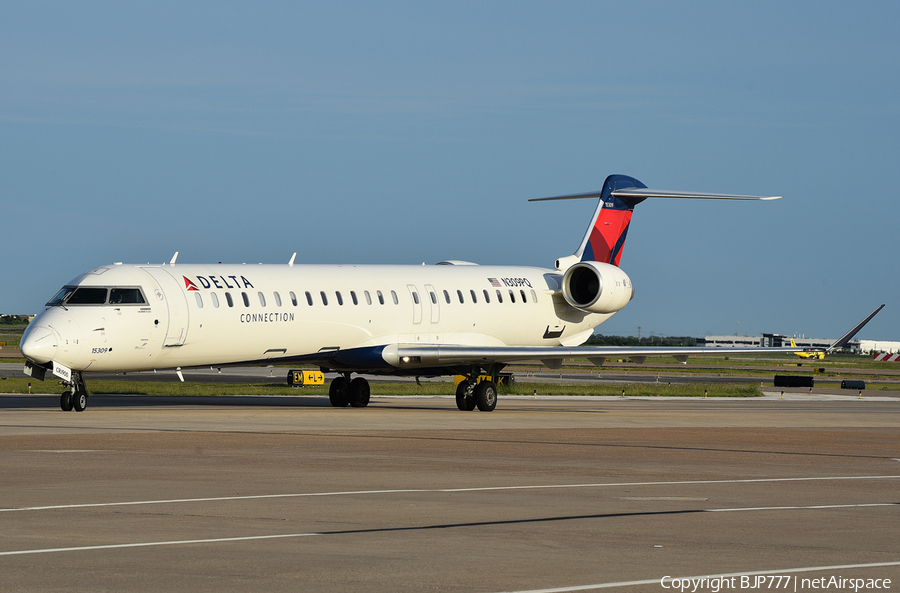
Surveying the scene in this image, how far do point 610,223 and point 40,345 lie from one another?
20.5 m

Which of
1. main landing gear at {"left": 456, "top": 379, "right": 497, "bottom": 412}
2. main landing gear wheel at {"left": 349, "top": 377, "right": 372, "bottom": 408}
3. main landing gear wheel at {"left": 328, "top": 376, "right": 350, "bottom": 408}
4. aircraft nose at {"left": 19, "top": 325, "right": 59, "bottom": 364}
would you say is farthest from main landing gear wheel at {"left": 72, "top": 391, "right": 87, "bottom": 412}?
main landing gear at {"left": 456, "top": 379, "right": 497, "bottom": 412}

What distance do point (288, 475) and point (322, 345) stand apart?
16.8 m

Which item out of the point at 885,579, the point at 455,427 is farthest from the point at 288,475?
the point at 455,427

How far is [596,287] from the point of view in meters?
37.9

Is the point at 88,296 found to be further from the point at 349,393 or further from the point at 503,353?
the point at 503,353

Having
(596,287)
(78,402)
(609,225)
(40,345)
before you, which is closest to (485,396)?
(596,287)

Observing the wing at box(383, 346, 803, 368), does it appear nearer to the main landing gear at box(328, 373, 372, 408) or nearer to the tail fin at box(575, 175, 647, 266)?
the main landing gear at box(328, 373, 372, 408)

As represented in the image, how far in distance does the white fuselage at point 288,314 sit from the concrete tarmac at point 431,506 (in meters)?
2.76

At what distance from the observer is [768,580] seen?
344 inches

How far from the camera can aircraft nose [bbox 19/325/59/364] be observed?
27141 millimetres

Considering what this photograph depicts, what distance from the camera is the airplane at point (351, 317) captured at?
94.4 feet

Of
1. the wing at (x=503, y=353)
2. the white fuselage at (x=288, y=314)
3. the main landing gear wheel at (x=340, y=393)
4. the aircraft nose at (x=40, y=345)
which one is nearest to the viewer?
the aircraft nose at (x=40, y=345)

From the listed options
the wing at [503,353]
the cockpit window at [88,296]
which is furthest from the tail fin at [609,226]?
the cockpit window at [88,296]

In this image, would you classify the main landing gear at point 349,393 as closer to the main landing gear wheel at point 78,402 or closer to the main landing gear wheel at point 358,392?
the main landing gear wheel at point 358,392
